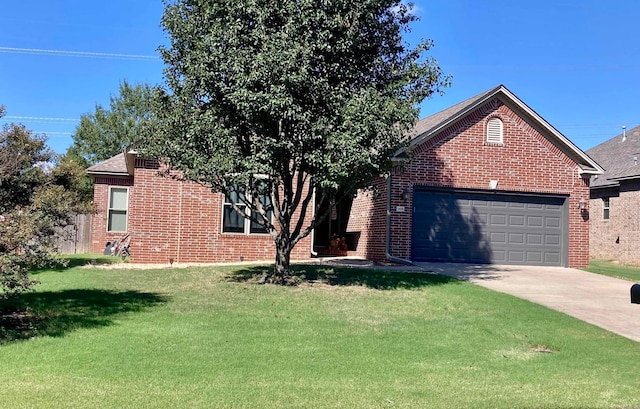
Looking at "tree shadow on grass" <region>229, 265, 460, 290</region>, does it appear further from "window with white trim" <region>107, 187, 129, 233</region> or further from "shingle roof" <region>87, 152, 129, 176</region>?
"window with white trim" <region>107, 187, 129, 233</region>

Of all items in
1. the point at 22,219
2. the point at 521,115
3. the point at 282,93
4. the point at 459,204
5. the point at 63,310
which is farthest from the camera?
the point at 521,115

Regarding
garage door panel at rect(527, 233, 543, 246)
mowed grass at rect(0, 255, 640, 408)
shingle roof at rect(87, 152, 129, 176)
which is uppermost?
shingle roof at rect(87, 152, 129, 176)

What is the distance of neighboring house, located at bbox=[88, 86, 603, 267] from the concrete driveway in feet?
3.34

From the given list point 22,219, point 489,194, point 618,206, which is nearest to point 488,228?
point 489,194

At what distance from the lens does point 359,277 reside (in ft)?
44.1

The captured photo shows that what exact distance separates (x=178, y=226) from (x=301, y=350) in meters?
10.9

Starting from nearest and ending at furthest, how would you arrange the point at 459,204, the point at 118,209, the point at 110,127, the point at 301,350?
the point at 301,350 < the point at 459,204 < the point at 118,209 < the point at 110,127

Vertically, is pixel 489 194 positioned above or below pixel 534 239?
above

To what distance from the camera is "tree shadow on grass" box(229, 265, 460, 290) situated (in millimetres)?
12586

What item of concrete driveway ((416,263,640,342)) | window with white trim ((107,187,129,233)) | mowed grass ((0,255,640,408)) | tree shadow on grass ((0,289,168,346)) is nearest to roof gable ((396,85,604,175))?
concrete driveway ((416,263,640,342))

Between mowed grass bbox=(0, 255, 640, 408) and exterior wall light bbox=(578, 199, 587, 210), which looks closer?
mowed grass bbox=(0, 255, 640, 408)

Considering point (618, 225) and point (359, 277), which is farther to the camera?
point (618, 225)

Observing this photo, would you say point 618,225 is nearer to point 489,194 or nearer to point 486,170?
point 489,194

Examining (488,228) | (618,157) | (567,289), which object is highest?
(618,157)
